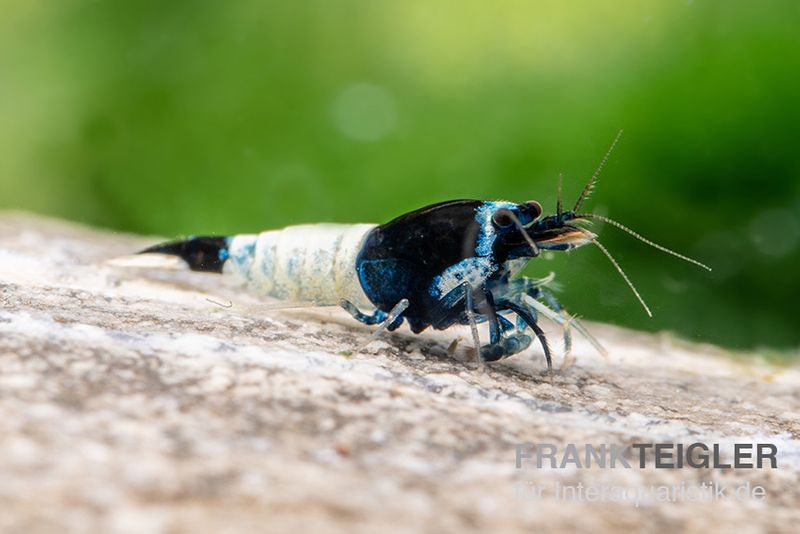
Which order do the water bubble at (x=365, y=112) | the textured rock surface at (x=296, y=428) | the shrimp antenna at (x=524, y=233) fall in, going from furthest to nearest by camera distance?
the water bubble at (x=365, y=112) → the shrimp antenna at (x=524, y=233) → the textured rock surface at (x=296, y=428)

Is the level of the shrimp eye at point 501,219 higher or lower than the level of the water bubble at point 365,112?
lower

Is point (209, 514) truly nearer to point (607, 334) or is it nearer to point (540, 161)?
point (607, 334)

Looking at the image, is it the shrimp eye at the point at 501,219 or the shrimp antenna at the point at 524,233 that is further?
the shrimp eye at the point at 501,219

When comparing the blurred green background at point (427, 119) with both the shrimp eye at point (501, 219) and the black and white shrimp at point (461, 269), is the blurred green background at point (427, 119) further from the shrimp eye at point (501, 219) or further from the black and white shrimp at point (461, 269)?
the shrimp eye at point (501, 219)

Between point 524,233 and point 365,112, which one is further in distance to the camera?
point 365,112

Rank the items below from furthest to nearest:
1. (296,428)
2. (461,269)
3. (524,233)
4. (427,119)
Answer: (427,119) → (461,269) → (524,233) → (296,428)

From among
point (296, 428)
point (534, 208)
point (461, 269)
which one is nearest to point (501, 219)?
point (534, 208)

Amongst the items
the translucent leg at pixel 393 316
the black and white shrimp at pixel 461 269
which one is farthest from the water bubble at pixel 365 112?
the translucent leg at pixel 393 316

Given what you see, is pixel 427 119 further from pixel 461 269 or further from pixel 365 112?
pixel 461 269
